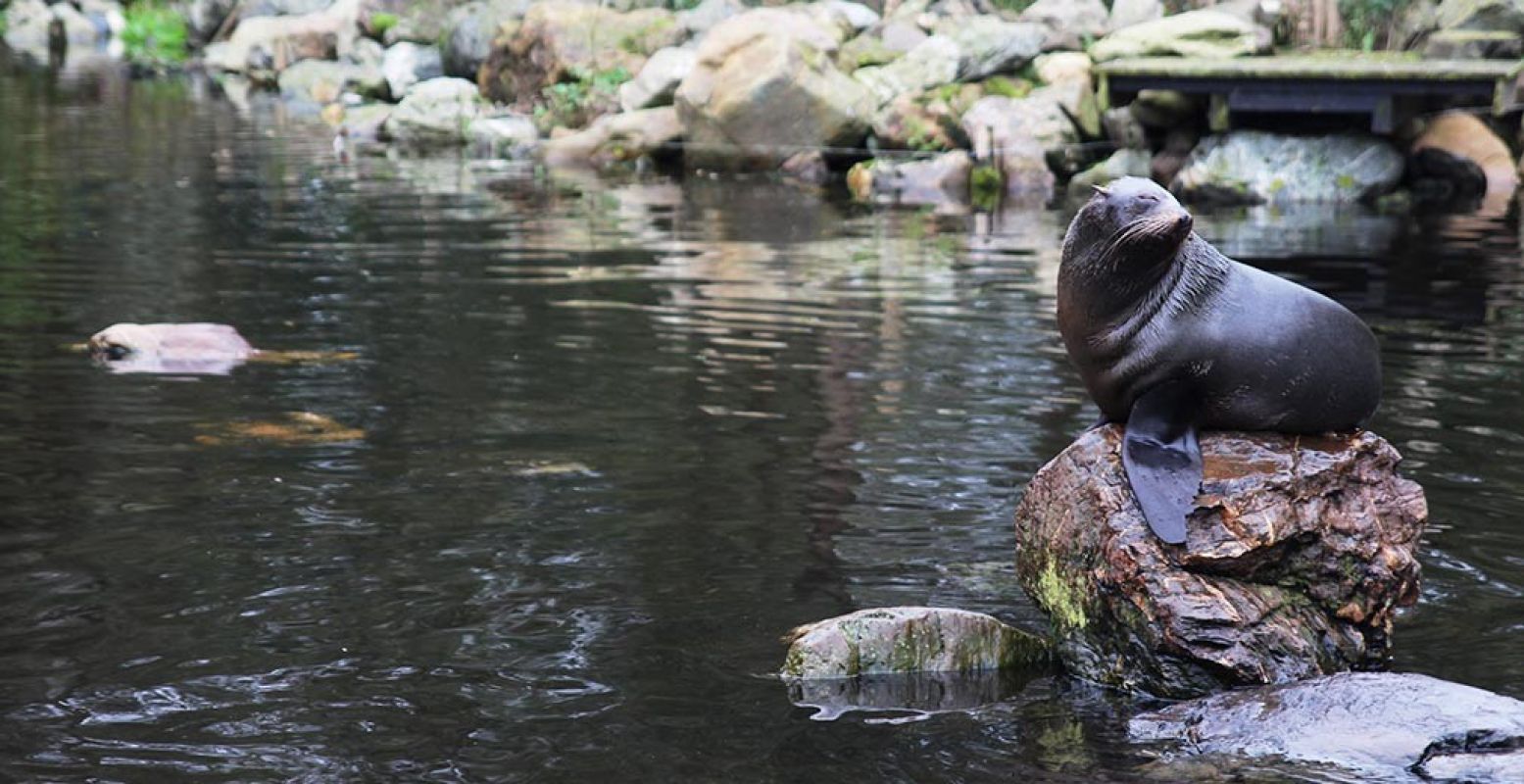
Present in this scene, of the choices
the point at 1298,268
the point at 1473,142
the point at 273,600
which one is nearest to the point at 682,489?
the point at 273,600

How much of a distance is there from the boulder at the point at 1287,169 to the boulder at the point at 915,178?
8.46 feet

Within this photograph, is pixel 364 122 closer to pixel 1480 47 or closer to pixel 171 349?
pixel 1480 47

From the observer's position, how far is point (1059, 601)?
19.9ft

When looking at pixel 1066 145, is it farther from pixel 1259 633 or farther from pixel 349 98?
pixel 1259 633

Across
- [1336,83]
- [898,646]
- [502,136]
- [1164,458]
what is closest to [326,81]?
[502,136]

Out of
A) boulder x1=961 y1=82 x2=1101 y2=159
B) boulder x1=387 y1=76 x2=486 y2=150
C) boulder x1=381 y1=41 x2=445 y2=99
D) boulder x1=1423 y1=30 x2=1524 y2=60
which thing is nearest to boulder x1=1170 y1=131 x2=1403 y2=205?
boulder x1=961 y1=82 x2=1101 y2=159

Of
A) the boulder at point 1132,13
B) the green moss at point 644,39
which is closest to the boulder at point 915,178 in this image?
the boulder at point 1132,13

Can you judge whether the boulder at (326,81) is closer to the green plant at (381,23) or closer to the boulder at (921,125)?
the green plant at (381,23)

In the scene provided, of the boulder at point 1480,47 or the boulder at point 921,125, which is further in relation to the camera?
the boulder at point 921,125

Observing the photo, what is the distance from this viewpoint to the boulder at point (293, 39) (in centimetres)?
3822

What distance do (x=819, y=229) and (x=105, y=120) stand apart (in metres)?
15.6

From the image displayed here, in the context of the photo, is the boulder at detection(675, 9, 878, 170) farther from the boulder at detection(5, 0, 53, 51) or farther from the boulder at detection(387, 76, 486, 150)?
the boulder at detection(5, 0, 53, 51)

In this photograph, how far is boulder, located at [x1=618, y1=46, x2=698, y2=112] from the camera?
26.2 metres

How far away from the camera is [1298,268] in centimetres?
1579
